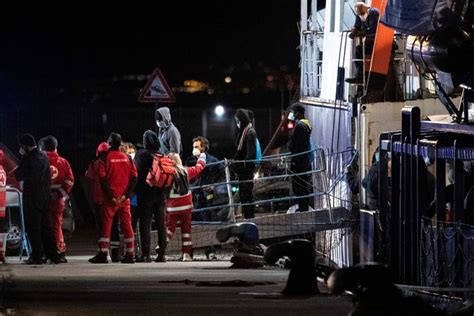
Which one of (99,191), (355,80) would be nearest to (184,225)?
(99,191)

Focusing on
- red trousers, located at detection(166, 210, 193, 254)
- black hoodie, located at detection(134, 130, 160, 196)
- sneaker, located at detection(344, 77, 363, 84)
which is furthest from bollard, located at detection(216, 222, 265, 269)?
sneaker, located at detection(344, 77, 363, 84)

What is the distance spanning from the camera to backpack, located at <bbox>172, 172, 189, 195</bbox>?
717 inches

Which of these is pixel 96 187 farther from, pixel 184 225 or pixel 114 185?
pixel 184 225

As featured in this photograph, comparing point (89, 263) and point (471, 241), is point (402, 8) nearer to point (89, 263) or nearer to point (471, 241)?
point (471, 241)

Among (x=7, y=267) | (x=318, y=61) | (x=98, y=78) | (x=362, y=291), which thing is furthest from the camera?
(x=98, y=78)

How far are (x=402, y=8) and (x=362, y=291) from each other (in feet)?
23.1

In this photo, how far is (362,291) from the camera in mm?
6723

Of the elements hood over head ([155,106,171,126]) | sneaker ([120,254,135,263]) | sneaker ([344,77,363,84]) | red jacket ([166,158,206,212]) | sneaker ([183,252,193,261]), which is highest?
sneaker ([344,77,363,84])

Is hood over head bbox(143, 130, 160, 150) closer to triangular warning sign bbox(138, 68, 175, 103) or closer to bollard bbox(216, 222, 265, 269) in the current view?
bollard bbox(216, 222, 265, 269)

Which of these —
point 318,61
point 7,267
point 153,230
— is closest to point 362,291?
point 7,267

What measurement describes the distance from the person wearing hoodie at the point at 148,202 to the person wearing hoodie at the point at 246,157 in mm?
1465

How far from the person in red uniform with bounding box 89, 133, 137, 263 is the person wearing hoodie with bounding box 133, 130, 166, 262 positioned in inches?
9.2

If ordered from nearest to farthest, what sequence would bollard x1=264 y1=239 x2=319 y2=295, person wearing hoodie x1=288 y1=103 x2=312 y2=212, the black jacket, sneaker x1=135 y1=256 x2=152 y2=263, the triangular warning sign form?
bollard x1=264 y1=239 x2=319 y2=295 → the black jacket → sneaker x1=135 y1=256 x2=152 y2=263 → person wearing hoodie x1=288 y1=103 x2=312 y2=212 → the triangular warning sign

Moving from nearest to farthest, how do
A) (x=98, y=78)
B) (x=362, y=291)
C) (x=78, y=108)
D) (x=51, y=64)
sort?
(x=362, y=291)
(x=78, y=108)
(x=51, y=64)
(x=98, y=78)
